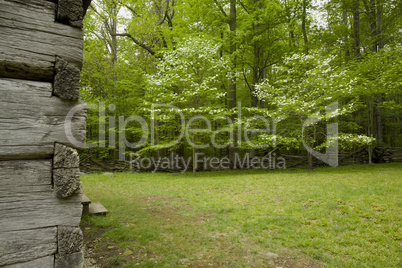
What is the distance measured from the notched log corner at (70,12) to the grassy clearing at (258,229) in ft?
10.9

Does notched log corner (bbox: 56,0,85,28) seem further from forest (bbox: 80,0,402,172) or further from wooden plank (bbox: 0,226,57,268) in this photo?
forest (bbox: 80,0,402,172)

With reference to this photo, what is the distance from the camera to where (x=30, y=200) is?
1.80 meters

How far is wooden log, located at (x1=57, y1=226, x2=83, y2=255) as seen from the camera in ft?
6.15

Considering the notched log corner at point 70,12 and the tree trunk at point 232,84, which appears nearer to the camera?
the notched log corner at point 70,12

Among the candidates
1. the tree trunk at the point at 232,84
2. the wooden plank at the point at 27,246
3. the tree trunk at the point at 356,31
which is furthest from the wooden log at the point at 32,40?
the tree trunk at the point at 356,31

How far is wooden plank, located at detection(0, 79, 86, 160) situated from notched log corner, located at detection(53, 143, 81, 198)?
75 millimetres

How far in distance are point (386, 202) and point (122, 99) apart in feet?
50.3

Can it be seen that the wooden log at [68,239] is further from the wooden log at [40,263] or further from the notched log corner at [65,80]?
the notched log corner at [65,80]

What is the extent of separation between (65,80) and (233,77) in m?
12.4

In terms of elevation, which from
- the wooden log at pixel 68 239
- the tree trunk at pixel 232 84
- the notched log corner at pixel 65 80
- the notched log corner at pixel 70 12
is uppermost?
the tree trunk at pixel 232 84

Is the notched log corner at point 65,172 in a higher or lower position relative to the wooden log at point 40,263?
higher

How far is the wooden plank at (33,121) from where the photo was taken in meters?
1.75

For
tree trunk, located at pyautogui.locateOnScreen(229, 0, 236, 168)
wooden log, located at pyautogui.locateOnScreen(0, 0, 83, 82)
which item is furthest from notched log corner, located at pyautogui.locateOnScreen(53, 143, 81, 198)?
tree trunk, located at pyautogui.locateOnScreen(229, 0, 236, 168)

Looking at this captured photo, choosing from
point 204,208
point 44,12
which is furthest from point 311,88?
point 44,12
